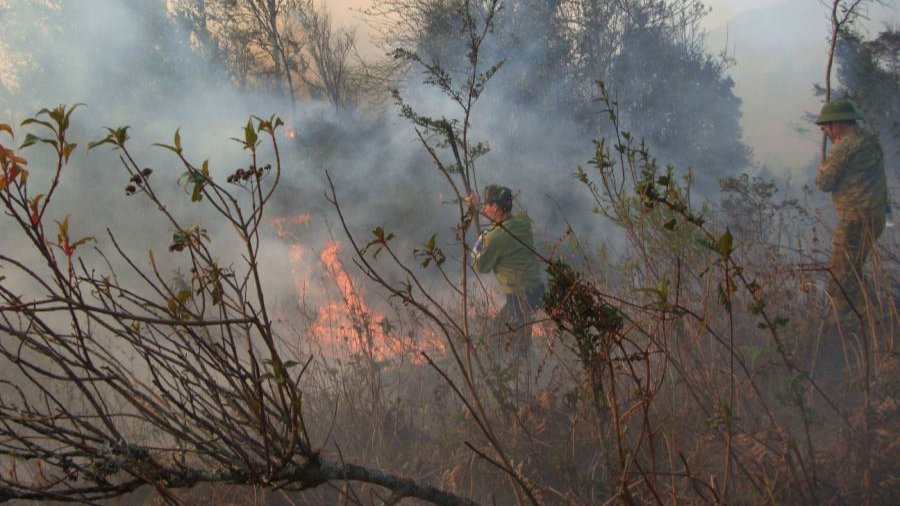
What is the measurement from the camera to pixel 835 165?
12.8 ft

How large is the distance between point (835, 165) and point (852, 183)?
0.50 ft

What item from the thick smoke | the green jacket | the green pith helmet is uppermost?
the thick smoke

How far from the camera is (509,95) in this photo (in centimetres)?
1219

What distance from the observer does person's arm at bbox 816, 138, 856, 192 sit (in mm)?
3834

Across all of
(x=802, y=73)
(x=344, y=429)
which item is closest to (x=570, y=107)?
(x=344, y=429)

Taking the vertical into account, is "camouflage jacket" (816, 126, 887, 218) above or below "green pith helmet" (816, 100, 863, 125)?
below

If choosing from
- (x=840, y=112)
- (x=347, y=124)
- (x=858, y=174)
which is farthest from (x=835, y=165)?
(x=347, y=124)

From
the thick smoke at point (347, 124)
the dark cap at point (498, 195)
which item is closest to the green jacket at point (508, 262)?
the dark cap at point (498, 195)

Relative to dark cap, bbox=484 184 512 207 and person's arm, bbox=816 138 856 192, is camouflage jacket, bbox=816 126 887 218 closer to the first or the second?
person's arm, bbox=816 138 856 192

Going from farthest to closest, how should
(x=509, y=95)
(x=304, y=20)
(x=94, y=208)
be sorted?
(x=304, y=20) < (x=509, y=95) < (x=94, y=208)

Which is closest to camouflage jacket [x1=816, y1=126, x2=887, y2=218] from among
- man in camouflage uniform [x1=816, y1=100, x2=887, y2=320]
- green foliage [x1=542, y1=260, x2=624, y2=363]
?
man in camouflage uniform [x1=816, y1=100, x2=887, y2=320]

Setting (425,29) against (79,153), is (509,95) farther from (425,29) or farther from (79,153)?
(79,153)

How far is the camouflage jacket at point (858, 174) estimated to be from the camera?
3781 mm

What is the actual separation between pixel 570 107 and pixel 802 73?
39.5 meters
